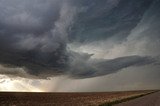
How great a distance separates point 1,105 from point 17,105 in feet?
7.69

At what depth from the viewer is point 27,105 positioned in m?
43.8

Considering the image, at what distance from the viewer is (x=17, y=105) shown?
42.8m

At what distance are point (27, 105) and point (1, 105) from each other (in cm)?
396

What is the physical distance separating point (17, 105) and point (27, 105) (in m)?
1.62

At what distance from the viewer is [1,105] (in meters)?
41.3
